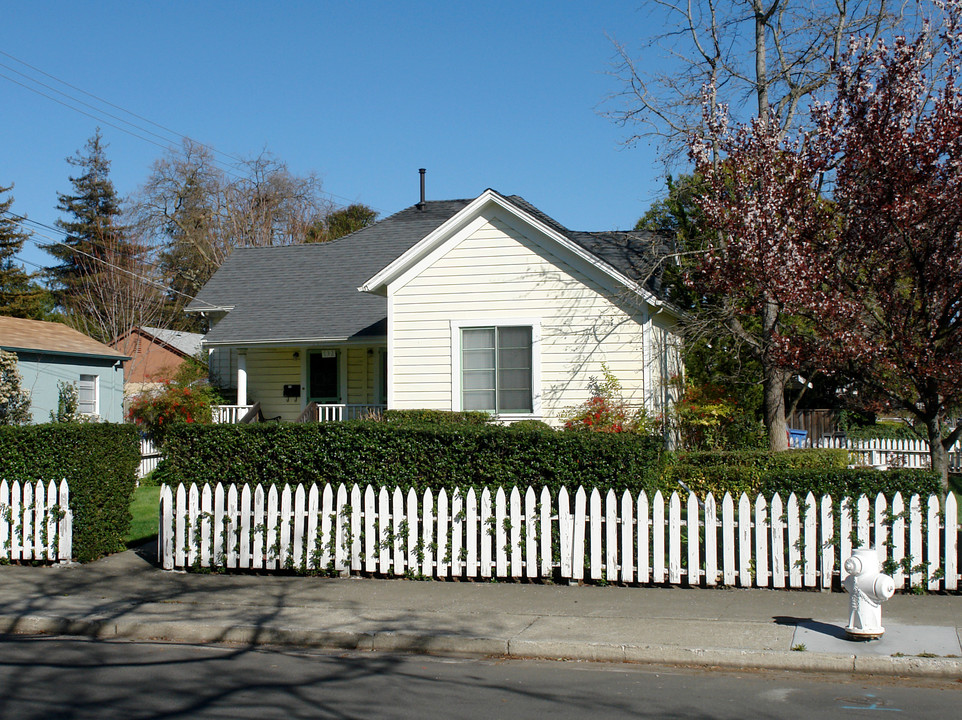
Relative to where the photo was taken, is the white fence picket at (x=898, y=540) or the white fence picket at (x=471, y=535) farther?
the white fence picket at (x=471, y=535)

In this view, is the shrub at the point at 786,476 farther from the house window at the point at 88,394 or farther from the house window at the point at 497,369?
the house window at the point at 88,394

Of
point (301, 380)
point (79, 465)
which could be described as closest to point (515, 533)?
point (79, 465)

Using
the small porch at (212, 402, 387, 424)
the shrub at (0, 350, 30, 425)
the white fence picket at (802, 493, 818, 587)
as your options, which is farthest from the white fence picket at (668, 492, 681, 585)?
the shrub at (0, 350, 30, 425)

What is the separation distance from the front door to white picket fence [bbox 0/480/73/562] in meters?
11.7

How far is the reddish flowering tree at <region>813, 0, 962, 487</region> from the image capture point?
978 centimetres

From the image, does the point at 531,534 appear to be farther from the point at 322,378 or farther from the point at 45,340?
the point at 45,340

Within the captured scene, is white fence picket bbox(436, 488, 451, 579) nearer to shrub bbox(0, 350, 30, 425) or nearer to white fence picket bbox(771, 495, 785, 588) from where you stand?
white fence picket bbox(771, 495, 785, 588)

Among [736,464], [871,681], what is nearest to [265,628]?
[871,681]

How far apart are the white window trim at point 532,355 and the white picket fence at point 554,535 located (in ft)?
20.1

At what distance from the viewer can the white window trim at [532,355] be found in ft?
54.5

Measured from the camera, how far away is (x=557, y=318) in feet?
54.9

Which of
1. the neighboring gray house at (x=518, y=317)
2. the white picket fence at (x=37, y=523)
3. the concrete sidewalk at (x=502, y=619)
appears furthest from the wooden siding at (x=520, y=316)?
the white picket fence at (x=37, y=523)

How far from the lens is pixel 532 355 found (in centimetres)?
1675

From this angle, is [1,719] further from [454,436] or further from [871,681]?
[871,681]
